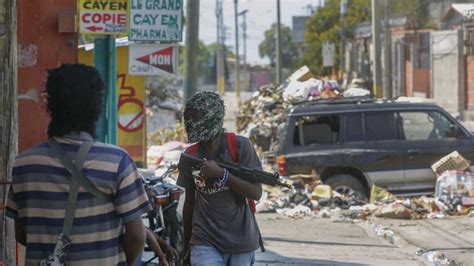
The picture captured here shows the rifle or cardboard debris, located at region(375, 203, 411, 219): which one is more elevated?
the rifle

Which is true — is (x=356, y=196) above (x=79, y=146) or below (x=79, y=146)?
below

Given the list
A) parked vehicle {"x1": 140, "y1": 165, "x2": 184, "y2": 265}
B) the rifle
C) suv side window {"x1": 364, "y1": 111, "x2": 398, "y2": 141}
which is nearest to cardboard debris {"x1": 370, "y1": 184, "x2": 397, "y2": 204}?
suv side window {"x1": 364, "y1": 111, "x2": 398, "y2": 141}

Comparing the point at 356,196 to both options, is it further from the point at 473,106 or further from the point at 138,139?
the point at 473,106

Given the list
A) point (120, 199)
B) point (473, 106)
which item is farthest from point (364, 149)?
point (473, 106)

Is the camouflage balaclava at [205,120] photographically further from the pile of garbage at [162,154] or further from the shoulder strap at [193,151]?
the pile of garbage at [162,154]

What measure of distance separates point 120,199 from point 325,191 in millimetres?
12246

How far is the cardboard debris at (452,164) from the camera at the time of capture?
52.7ft

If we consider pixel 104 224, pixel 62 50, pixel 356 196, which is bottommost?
pixel 356 196

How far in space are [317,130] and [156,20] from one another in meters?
5.39

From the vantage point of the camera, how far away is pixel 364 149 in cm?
1669

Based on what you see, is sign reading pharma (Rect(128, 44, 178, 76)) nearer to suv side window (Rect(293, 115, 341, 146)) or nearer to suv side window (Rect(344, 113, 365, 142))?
suv side window (Rect(293, 115, 341, 146))

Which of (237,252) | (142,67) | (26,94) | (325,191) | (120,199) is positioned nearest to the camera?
(120,199)

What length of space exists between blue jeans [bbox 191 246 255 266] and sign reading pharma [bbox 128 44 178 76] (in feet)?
25.5

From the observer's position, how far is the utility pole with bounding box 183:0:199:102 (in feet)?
44.9
